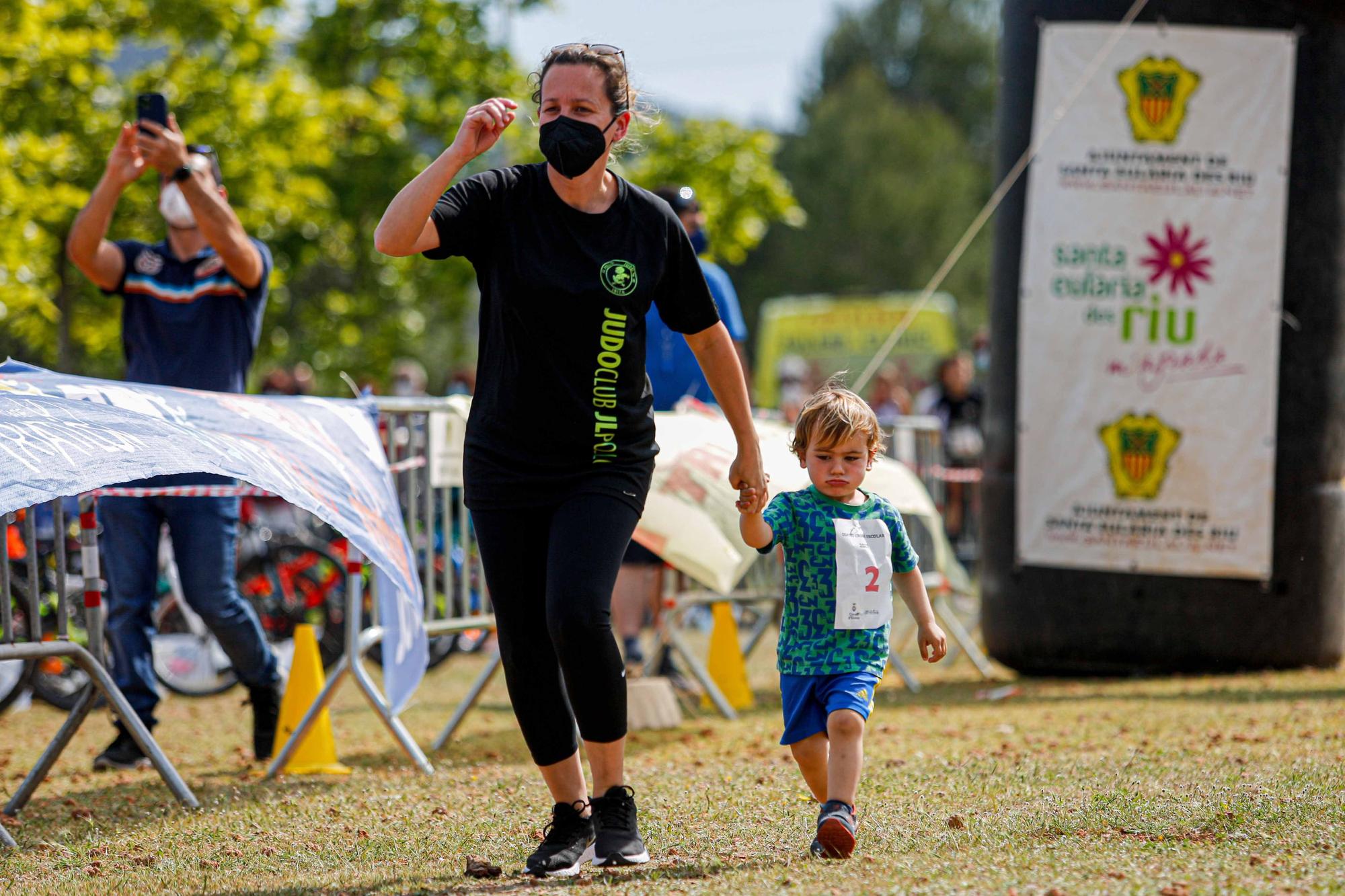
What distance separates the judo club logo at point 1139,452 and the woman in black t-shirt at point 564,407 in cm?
541

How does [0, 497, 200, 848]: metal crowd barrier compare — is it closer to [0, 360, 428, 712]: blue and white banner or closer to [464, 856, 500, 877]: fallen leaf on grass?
[0, 360, 428, 712]: blue and white banner

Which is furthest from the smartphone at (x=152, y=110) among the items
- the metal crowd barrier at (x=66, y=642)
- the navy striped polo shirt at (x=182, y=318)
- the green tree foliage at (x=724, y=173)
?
Result: the green tree foliage at (x=724, y=173)

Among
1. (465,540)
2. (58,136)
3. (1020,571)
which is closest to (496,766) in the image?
(465,540)

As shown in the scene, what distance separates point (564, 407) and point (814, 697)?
1.04m

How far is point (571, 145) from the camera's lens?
3.96 meters

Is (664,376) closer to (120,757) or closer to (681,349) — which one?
(681,349)

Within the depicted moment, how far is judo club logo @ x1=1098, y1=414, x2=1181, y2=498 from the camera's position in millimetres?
9078

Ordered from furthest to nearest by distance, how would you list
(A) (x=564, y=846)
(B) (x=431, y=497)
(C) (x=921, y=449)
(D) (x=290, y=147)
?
(D) (x=290, y=147), (C) (x=921, y=449), (B) (x=431, y=497), (A) (x=564, y=846)

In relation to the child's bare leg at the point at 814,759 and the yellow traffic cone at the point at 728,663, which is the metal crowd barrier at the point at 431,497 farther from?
the child's bare leg at the point at 814,759

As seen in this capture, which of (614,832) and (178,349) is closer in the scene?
(614,832)

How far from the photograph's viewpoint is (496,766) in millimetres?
6254

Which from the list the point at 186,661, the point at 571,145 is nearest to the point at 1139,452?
the point at 186,661

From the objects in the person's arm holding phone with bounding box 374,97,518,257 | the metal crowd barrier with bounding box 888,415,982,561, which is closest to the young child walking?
the person's arm holding phone with bounding box 374,97,518,257

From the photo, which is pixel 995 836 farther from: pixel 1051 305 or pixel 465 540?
pixel 1051 305
